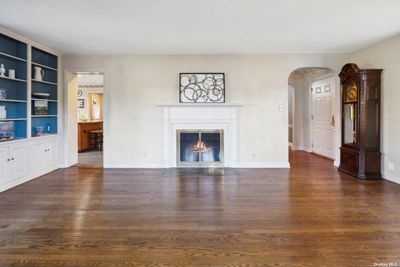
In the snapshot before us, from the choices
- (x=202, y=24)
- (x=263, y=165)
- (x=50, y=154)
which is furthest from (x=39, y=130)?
(x=263, y=165)

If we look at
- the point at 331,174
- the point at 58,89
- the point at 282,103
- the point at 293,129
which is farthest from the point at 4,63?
the point at 293,129

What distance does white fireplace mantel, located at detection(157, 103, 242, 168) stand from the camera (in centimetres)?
654

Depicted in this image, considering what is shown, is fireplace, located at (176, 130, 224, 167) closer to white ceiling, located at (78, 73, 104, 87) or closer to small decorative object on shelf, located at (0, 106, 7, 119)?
small decorative object on shelf, located at (0, 106, 7, 119)

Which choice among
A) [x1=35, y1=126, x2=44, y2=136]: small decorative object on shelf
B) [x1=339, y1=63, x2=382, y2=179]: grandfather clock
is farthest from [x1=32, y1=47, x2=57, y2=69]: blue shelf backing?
[x1=339, y1=63, x2=382, y2=179]: grandfather clock

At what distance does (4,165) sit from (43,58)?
259cm

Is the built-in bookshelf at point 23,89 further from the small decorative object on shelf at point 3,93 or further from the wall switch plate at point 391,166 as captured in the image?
the wall switch plate at point 391,166

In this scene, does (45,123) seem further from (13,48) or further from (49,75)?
(13,48)

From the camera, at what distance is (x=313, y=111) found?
8.92 metres

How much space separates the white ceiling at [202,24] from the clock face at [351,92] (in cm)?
75

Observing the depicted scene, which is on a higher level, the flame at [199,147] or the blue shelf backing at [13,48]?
the blue shelf backing at [13,48]

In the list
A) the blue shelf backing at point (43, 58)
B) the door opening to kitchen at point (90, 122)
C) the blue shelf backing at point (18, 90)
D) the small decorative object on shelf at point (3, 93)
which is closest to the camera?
the small decorative object on shelf at point (3, 93)

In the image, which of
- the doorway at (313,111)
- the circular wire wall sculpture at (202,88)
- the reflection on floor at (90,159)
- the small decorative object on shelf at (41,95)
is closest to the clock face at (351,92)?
the doorway at (313,111)

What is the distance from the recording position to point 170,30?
4.75 metres

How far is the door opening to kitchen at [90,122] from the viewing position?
8195mm
